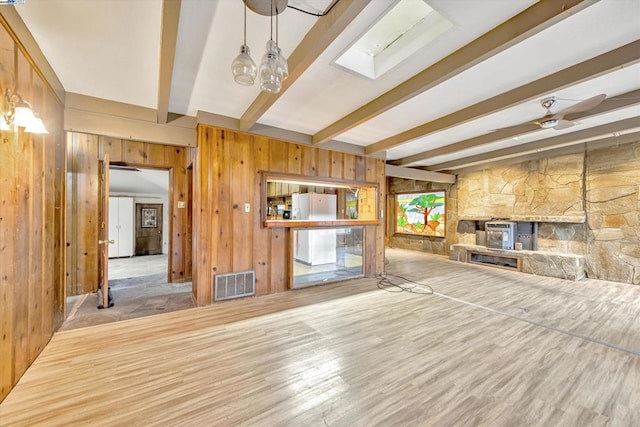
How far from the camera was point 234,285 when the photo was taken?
384 cm

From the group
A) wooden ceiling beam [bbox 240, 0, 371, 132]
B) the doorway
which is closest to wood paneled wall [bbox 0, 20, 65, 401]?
the doorway

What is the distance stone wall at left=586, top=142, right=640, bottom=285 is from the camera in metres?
4.80

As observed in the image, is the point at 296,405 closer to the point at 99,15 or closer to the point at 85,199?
the point at 99,15

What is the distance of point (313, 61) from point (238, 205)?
2.44m

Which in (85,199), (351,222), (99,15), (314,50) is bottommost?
(351,222)

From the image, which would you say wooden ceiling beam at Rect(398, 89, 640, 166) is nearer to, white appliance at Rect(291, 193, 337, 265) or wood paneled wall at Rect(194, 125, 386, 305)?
white appliance at Rect(291, 193, 337, 265)

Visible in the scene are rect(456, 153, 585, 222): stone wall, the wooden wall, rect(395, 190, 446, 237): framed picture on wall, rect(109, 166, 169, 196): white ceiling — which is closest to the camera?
the wooden wall

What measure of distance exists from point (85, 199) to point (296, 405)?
485cm

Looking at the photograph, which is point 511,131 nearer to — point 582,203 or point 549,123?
point 549,123

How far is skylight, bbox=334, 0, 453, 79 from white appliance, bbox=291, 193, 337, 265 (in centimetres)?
280

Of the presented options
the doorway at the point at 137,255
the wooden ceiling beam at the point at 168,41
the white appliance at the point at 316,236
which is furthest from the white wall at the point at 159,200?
the wooden ceiling beam at the point at 168,41

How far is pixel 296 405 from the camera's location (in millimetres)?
1745

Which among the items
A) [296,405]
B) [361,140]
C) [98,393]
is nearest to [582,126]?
[361,140]

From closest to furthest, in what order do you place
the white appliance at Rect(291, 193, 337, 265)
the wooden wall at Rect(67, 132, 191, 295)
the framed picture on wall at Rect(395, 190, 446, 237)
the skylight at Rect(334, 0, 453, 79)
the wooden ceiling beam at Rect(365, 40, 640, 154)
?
the skylight at Rect(334, 0, 453, 79) → the wooden ceiling beam at Rect(365, 40, 640, 154) → the wooden wall at Rect(67, 132, 191, 295) → the white appliance at Rect(291, 193, 337, 265) → the framed picture on wall at Rect(395, 190, 446, 237)
